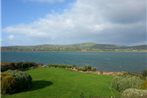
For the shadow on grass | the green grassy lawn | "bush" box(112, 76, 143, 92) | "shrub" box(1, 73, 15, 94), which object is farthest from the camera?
the shadow on grass

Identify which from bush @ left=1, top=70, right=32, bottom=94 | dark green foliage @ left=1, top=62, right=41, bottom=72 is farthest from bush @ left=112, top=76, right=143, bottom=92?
dark green foliage @ left=1, top=62, right=41, bottom=72

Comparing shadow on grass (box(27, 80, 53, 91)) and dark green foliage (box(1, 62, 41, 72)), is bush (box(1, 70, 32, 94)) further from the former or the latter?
dark green foliage (box(1, 62, 41, 72))

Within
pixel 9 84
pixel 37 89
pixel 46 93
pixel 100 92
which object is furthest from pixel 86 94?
pixel 9 84

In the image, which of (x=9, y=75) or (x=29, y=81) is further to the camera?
(x=29, y=81)

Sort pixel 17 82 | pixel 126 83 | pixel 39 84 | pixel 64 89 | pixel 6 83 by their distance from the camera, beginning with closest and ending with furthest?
pixel 6 83 < pixel 64 89 < pixel 17 82 < pixel 126 83 < pixel 39 84

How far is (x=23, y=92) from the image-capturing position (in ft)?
75.4

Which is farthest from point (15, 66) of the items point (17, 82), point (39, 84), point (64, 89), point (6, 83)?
point (64, 89)

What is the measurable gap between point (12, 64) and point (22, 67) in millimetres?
1947

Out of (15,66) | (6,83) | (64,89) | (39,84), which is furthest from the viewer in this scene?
(15,66)

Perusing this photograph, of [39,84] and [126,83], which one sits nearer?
[126,83]

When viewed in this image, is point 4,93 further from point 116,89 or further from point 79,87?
point 116,89

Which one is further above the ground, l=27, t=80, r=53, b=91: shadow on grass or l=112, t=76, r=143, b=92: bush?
l=112, t=76, r=143, b=92: bush

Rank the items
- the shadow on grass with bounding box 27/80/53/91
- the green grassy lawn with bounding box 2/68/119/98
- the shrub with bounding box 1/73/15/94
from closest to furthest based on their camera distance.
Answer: the green grassy lawn with bounding box 2/68/119/98 < the shrub with bounding box 1/73/15/94 < the shadow on grass with bounding box 27/80/53/91

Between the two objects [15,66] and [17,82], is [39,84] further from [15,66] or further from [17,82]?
[15,66]
